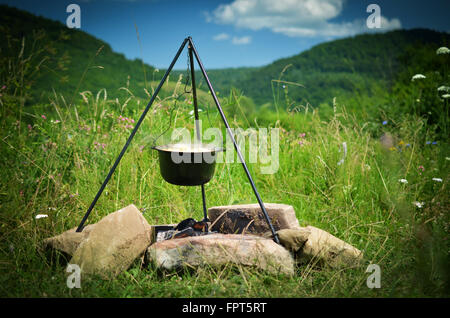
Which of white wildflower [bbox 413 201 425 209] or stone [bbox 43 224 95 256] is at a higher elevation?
white wildflower [bbox 413 201 425 209]

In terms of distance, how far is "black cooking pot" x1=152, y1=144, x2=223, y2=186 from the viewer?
246 cm

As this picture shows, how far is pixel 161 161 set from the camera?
8.43ft

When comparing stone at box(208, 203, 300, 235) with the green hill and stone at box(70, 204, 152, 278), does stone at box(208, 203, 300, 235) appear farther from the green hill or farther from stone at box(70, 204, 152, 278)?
the green hill

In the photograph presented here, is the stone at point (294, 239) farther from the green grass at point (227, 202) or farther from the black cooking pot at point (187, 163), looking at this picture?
the black cooking pot at point (187, 163)

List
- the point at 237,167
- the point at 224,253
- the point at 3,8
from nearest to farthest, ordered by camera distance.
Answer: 1. the point at 224,253
2. the point at 237,167
3. the point at 3,8

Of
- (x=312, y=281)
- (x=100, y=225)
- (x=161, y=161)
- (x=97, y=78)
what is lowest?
(x=312, y=281)

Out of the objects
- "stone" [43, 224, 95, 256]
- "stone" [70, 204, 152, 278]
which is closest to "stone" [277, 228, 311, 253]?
"stone" [70, 204, 152, 278]

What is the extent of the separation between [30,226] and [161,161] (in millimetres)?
1470

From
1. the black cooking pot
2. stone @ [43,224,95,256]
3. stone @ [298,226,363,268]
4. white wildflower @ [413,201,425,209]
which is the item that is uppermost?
the black cooking pot

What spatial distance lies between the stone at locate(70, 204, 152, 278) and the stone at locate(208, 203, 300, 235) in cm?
80

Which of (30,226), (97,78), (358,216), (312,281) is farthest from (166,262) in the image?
(97,78)

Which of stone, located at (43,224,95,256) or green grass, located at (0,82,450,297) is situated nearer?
green grass, located at (0,82,450,297)
